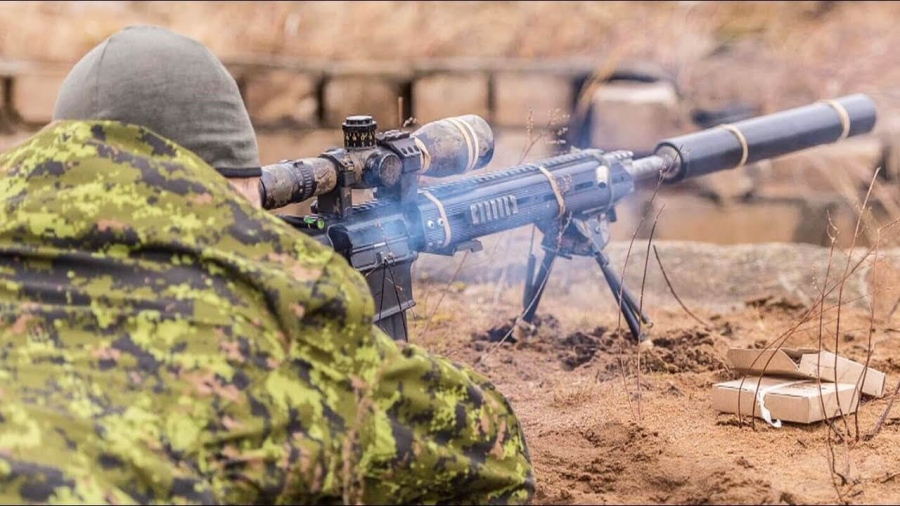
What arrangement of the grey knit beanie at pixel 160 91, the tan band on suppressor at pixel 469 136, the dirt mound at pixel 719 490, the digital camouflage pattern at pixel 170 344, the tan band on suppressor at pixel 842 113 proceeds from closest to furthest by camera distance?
the digital camouflage pattern at pixel 170 344
the grey knit beanie at pixel 160 91
the dirt mound at pixel 719 490
the tan band on suppressor at pixel 469 136
the tan band on suppressor at pixel 842 113

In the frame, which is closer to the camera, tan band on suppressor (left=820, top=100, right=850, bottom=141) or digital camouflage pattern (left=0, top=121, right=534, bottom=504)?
digital camouflage pattern (left=0, top=121, right=534, bottom=504)

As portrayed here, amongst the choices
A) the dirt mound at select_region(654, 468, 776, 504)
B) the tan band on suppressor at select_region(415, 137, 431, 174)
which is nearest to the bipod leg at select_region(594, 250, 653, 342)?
the tan band on suppressor at select_region(415, 137, 431, 174)

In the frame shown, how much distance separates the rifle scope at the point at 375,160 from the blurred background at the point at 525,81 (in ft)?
12.0

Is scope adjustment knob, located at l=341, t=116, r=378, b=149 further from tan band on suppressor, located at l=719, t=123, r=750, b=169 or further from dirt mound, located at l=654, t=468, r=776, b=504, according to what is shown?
tan band on suppressor, located at l=719, t=123, r=750, b=169

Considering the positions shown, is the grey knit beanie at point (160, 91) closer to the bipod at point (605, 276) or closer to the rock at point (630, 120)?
the bipod at point (605, 276)

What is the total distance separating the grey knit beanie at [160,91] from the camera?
2361 millimetres

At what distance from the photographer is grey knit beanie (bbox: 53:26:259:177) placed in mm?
2361

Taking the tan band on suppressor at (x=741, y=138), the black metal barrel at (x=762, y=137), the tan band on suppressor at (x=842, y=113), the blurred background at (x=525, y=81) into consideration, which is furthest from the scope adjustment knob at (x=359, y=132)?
the blurred background at (x=525, y=81)

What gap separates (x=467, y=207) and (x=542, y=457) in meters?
0.92

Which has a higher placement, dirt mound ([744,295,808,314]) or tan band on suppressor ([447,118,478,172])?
tan band on suppressor ([447,118,478,172])

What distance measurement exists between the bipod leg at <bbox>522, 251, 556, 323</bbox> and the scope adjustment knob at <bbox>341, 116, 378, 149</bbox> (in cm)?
125

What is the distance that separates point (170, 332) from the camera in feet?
7.29

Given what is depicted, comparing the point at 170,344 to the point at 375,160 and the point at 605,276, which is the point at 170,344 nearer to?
the point at 375,160

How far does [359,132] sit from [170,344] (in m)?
1.32
